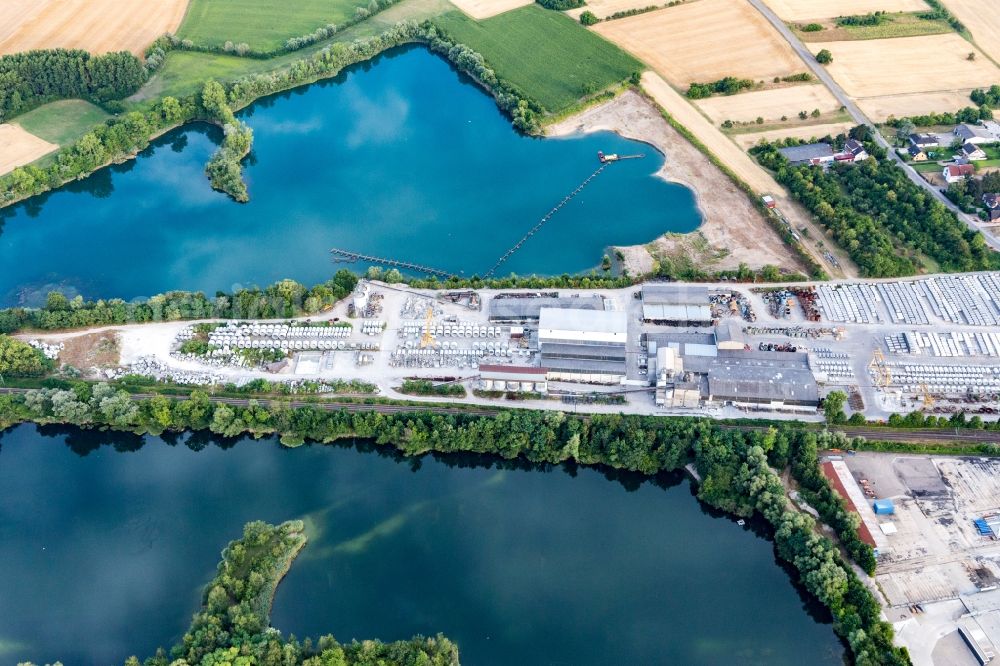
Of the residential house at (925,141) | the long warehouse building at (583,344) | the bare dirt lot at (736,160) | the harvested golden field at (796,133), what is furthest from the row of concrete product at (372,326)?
the residential house at (925,141)

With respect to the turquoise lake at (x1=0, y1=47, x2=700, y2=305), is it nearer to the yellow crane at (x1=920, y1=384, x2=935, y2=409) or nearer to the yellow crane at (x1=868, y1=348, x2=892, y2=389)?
the yellow crane at (x1=868, y1=348, x2=892, y2=389)

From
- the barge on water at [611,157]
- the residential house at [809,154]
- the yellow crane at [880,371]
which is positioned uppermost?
the residential house at [809,154]

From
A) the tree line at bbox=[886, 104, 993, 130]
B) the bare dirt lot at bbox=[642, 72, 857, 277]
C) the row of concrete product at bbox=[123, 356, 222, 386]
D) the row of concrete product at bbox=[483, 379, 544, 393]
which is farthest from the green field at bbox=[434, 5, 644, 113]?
the row of concrete product at bbox=[123, 356, 222, 386]

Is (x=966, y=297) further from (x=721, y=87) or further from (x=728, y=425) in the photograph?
(x=721, y=87)

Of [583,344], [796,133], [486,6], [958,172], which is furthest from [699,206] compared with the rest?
[486,6]

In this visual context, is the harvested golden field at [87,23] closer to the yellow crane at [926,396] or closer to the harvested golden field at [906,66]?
the harvested golden field at [906,66]
